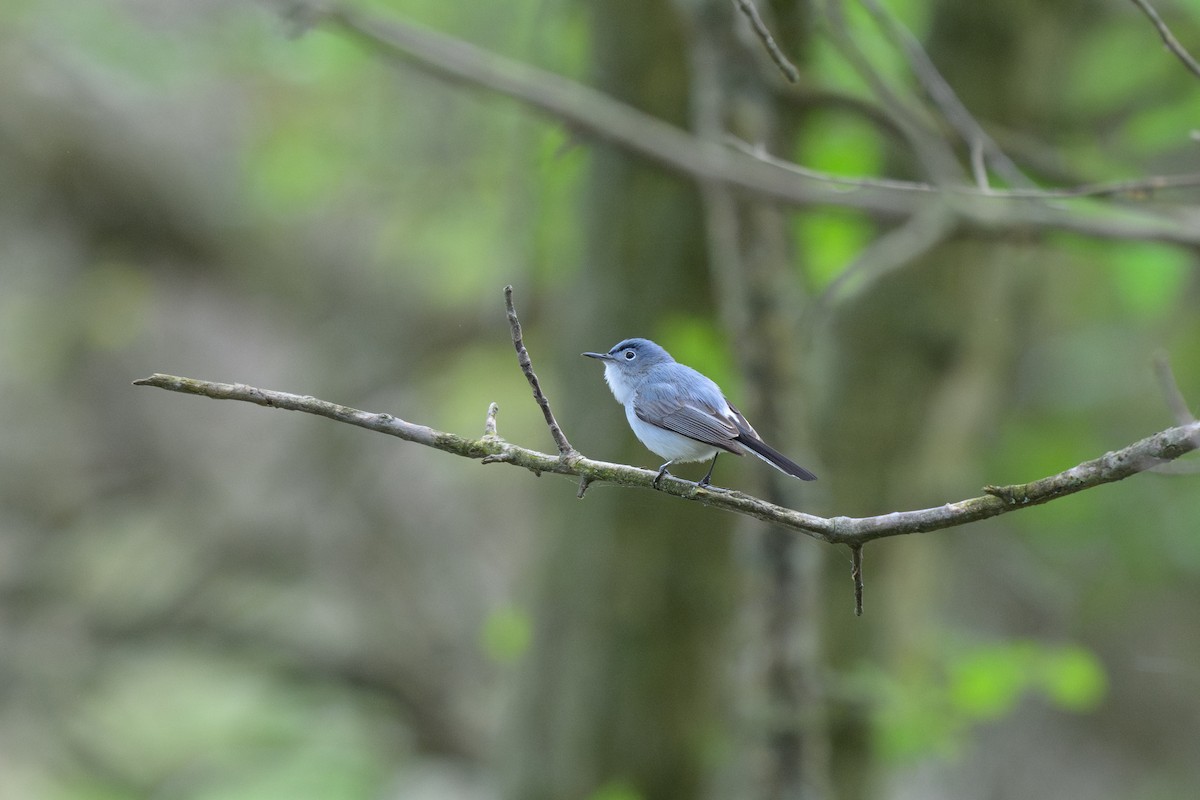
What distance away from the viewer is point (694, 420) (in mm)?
2633

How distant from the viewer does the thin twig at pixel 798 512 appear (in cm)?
155

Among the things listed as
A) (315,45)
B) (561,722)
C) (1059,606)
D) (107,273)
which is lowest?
(561,722)

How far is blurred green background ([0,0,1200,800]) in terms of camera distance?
19.7ft

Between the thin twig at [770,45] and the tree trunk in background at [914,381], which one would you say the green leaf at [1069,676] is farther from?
the thin twig at [770,45]

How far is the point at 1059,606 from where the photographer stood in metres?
8.03

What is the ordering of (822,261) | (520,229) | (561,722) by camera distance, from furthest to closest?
(822,261)
(561,722)
(520,229)

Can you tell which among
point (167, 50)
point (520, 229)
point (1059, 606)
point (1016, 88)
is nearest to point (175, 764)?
point (167, 50)

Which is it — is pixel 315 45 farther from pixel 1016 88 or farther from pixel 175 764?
pixel 175 764

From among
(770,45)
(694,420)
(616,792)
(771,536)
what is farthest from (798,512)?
(616,792)

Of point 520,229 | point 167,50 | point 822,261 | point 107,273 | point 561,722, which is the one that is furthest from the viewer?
point 107,273

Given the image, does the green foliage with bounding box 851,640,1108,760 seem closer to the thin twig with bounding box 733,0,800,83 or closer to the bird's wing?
the bird's wing

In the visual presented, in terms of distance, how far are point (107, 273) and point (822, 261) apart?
6.30 m

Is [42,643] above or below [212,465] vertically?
below

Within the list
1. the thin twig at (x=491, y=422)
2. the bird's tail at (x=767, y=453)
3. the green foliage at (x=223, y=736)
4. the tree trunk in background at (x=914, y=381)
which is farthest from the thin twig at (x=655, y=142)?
the green foliage at (x=223, y=736)
